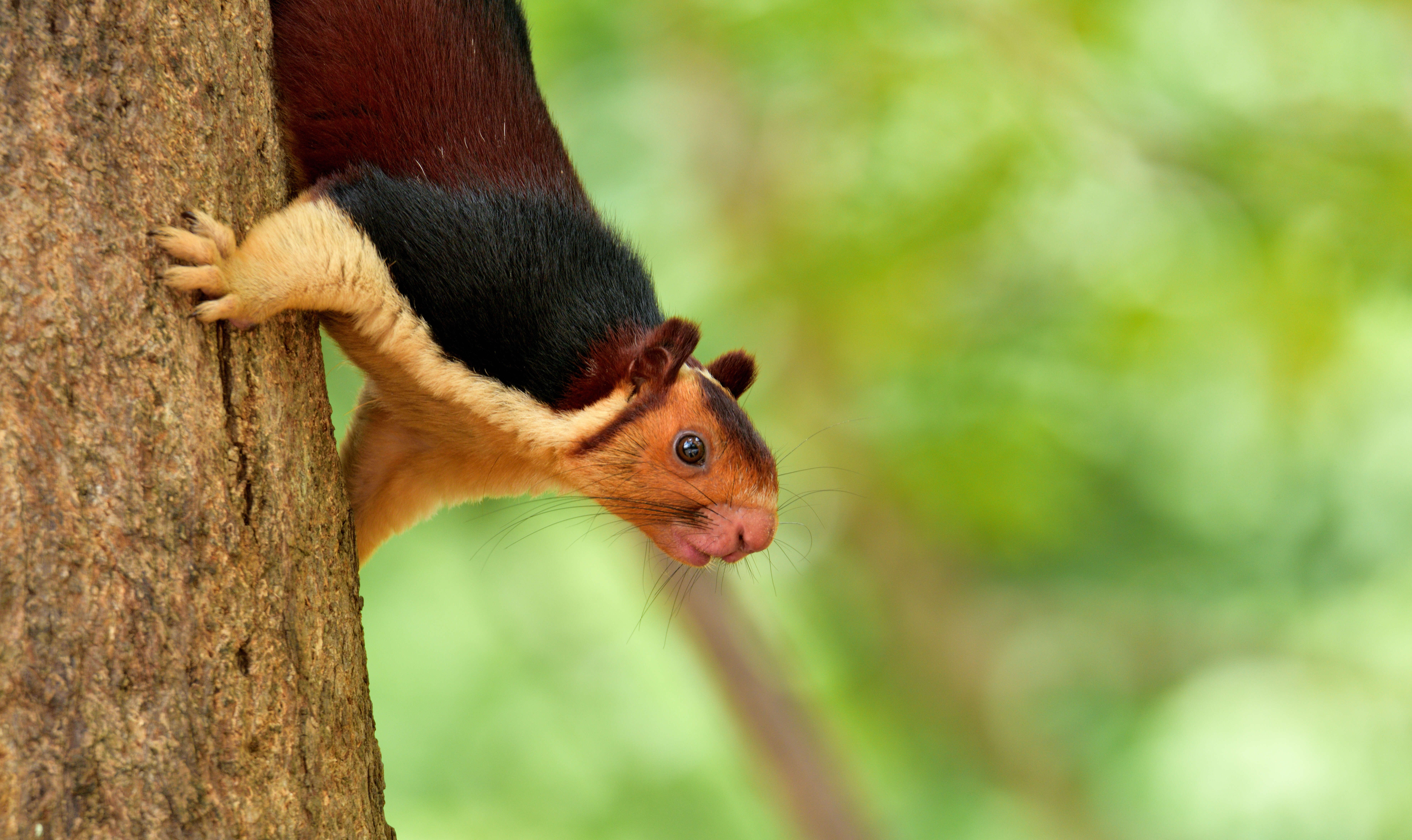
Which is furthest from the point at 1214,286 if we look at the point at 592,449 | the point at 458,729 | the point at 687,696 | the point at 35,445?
the point at 458,729

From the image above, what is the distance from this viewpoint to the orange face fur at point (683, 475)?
312cm

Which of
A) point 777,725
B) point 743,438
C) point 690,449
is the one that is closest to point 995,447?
point 777,725

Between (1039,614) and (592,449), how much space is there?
238 inches

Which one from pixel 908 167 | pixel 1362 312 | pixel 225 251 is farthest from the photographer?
pixel 908 167

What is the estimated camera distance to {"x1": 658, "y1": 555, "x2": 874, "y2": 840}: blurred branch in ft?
18.1

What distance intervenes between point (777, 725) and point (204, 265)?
399 cm

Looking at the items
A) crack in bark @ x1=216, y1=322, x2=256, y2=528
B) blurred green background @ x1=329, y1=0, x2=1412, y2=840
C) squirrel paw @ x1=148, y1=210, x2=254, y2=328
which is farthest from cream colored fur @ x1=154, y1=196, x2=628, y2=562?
blurred green background @ x1=329, y1=0, x2=1412, y2=840

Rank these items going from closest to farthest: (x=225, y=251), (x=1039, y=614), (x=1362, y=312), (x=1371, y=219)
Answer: (x=225, y=251) → (x=1371, y=219) → (x=1362, y=312) → (x=1039, y=614)

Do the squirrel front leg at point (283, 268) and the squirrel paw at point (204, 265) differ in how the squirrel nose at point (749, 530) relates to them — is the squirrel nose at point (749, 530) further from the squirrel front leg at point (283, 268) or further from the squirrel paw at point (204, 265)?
the squirrel paw at point (204, 265)

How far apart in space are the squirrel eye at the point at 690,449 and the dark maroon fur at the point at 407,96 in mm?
764

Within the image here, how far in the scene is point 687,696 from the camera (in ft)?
29.2

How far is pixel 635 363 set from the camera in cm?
307

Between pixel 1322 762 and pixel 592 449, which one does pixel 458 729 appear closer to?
pixel 1322 762

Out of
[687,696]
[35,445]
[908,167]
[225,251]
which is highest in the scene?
[908,167]
